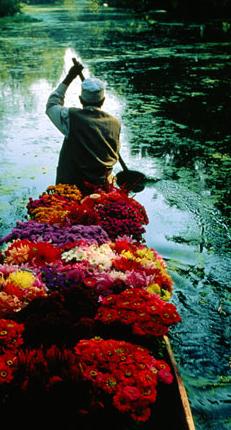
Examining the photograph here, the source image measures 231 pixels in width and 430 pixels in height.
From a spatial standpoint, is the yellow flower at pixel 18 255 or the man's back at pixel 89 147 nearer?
the yellow flower at pixel 18 255

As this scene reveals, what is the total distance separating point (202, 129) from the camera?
40.0 feet

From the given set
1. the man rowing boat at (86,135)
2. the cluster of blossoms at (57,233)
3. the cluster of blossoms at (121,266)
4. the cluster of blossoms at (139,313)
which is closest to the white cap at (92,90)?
the man rowing boat at (86,135)

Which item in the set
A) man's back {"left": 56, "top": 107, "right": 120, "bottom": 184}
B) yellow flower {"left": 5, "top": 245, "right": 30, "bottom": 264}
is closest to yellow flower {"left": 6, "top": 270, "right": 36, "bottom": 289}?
yellow flower {"left": 5, "top": 245, "right": 30, "bottom": 264}

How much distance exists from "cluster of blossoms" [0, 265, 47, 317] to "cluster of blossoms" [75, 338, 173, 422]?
63 centimetres

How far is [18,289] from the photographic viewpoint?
142 inches

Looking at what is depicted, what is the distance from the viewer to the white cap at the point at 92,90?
18.1ft

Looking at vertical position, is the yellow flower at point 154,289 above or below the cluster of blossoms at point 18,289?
below

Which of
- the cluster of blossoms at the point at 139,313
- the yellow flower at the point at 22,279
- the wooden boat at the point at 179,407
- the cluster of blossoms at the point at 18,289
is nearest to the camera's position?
the wooden boat at the point at 179,407

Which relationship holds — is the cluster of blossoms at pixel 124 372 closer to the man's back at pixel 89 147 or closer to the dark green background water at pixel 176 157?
the dark green background water at pixel 176 157

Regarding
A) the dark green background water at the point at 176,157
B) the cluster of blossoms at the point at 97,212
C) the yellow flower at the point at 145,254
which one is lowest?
the dark green background water at the point at 176,157

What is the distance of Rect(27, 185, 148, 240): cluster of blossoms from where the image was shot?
510cm

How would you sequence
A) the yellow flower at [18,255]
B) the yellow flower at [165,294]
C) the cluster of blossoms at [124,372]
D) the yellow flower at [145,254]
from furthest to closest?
the yellow flower at [145,254]
the yellow flower at [18,255]
the yellow flower at [165,294]
the cluster of blossoms at [124,372]

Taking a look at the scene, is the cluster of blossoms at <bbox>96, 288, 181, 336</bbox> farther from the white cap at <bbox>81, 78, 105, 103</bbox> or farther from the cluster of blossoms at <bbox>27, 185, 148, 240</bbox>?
the white cap at <bbox>81, 78, 105, 103</bbox>

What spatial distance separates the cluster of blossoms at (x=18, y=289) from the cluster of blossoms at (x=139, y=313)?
0.46 m
